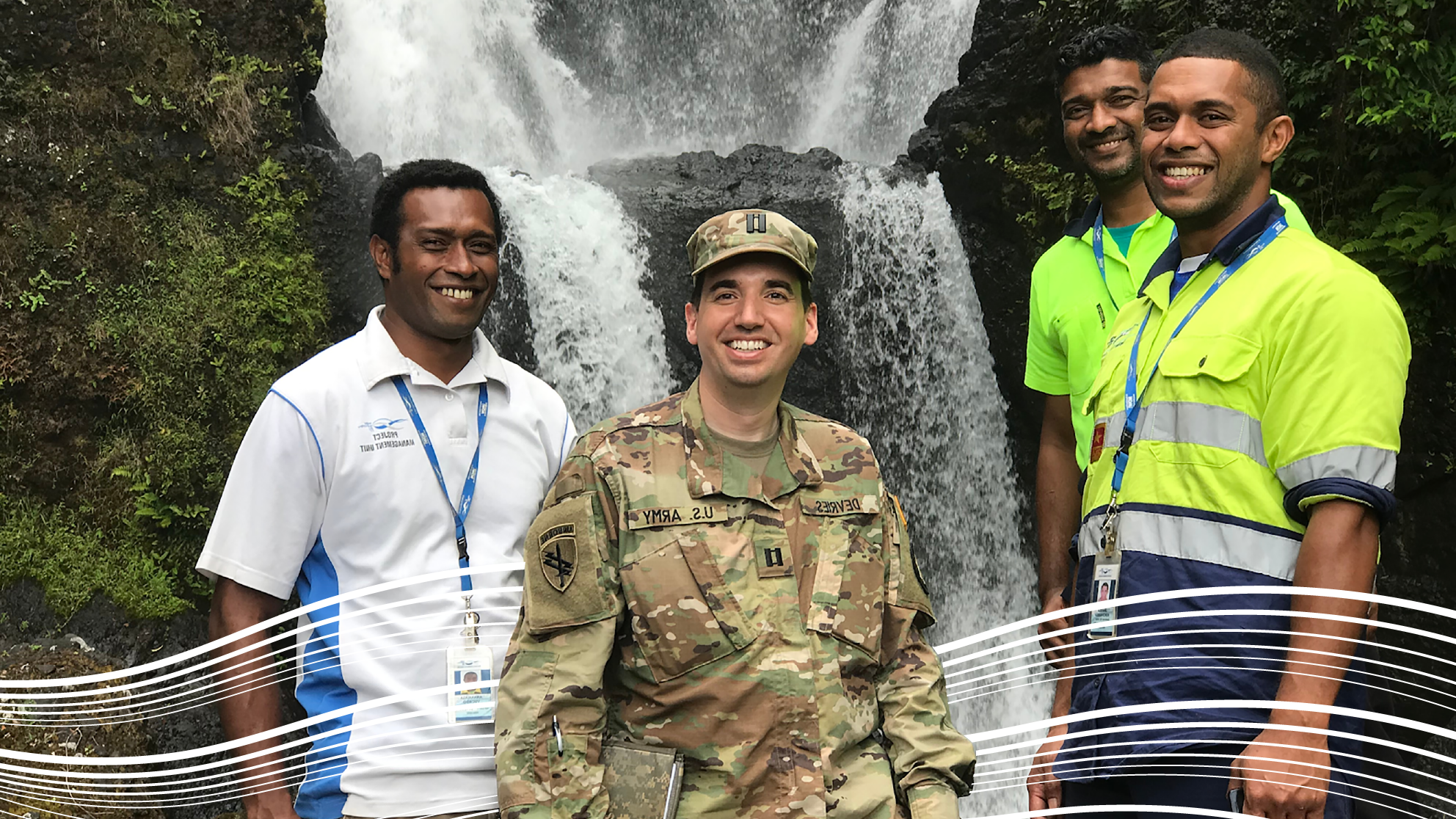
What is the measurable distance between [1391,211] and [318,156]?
7.82 metres

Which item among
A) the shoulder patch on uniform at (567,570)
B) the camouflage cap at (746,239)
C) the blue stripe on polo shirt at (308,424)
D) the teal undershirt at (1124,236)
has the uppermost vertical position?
the teal undershirt at (1124,236)

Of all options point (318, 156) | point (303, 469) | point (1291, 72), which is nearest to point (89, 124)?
point (318, 156)

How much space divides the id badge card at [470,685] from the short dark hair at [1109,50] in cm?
284

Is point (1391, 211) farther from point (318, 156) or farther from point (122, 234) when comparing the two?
point (122, 234)

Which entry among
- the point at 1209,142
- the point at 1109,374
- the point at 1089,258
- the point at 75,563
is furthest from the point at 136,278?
the point at 1209,142

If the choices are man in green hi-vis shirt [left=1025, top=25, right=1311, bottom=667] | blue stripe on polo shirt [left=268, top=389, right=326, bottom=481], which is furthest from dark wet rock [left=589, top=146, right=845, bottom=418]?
blue stripe on polo shirt [left=268, top=389, right=326, bottom=481]

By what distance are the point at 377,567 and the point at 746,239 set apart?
1.23 metres

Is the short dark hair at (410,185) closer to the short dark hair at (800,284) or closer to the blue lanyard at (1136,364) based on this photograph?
the short dark hair at (800,284)

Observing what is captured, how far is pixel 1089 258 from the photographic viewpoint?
3969mm

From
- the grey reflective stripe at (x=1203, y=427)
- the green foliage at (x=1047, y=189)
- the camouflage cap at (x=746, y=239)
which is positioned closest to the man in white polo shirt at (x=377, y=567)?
the camouflage cap at (x=746, y=239)

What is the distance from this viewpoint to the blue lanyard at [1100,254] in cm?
382

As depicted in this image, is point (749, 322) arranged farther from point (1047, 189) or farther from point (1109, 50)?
point (1047, 189)

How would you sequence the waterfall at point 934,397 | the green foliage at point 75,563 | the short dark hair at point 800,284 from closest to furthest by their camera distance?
the short dark hair at point 800,284 < the green foliage at point 75,563 < the waterfall at point 934,397

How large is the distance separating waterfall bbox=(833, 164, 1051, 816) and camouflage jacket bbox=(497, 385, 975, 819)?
Result: 7136 millimetres
